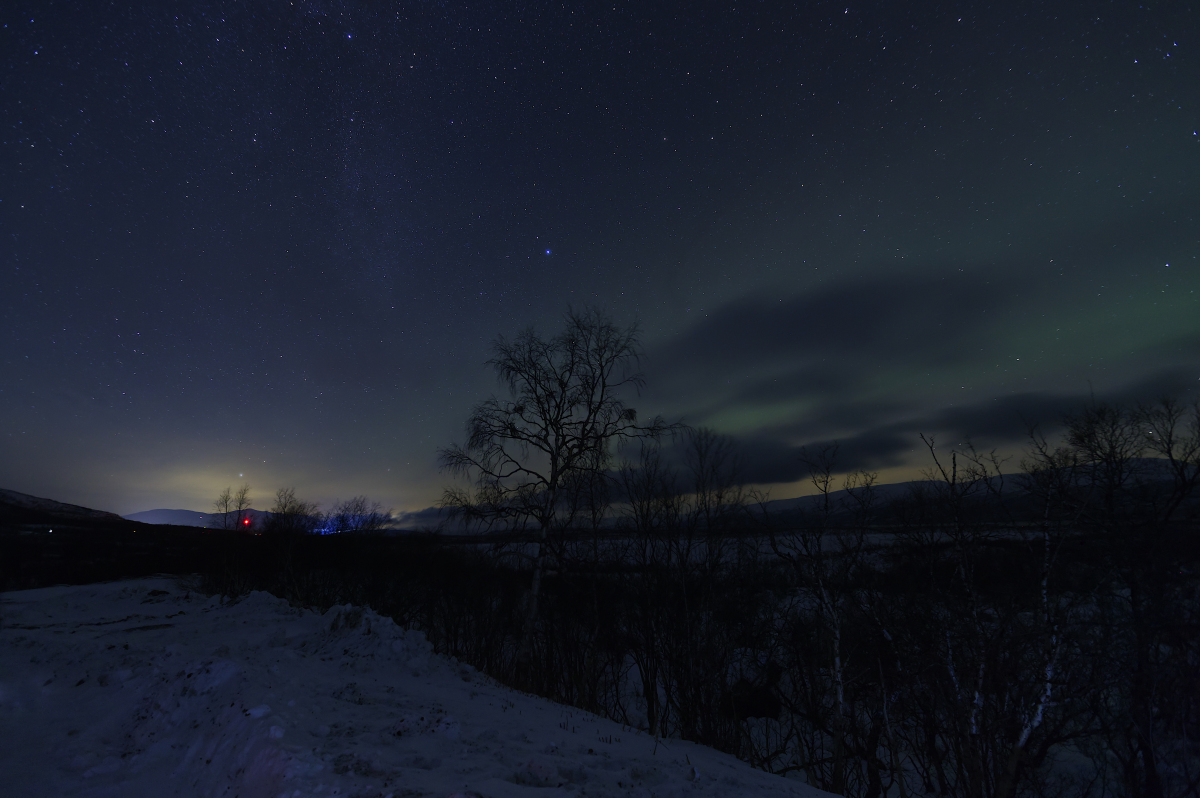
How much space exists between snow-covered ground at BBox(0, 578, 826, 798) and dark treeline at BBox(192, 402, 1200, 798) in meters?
7.60

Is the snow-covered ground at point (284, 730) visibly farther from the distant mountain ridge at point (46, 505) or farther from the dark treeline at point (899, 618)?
the distant mountain ridge at point (46, 505)

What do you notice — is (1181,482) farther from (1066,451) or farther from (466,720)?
(466,720)

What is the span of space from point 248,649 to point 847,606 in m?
28.8

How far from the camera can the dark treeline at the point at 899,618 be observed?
56.7 ft

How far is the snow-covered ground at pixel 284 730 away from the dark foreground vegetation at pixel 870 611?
6.49 m

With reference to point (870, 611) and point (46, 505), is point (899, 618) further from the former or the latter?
point (46, 505)

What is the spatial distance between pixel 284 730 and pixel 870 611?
85.0ft

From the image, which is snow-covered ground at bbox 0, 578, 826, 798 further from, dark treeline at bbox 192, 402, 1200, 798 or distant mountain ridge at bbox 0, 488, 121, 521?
distant mountain ridge at bbox 0, 488, 121, 521

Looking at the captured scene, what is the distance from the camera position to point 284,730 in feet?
21.0

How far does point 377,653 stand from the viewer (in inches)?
506

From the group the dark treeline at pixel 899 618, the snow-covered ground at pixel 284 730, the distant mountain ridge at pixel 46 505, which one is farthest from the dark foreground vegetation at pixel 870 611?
the distant mountain ridge at pixel 46 505

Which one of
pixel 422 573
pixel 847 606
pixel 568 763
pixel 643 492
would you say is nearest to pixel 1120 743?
pixel 847 606

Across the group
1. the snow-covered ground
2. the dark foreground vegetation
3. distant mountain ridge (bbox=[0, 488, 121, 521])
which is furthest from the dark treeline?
distant mountain ridge (bbox=[0, 488, 121, 521])

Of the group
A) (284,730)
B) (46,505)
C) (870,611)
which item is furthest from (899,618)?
(46,505)
